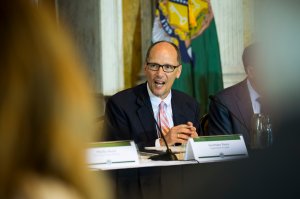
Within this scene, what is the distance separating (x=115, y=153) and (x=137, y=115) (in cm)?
108

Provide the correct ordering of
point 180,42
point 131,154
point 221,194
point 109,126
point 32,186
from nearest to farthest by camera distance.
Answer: point 32,186 < point 221,194 < point 131,154 < point 109,126 < point 180,42

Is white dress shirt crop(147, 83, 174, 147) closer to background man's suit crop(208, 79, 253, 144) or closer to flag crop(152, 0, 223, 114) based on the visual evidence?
background man's suit crop(208, 79, 253, 144)

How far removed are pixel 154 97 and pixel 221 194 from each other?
281 cm

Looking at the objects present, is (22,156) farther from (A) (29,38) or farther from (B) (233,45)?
(B) (233,45)

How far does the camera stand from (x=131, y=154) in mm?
2770

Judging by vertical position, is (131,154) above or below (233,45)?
below

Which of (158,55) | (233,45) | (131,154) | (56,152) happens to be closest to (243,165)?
(56,152)

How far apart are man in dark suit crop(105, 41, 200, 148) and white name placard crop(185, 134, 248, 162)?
2.25 feet

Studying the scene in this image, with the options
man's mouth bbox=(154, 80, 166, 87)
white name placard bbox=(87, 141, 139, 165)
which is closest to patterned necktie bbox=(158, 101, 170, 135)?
man's mouth bbox=(154, 80, 166, 87)

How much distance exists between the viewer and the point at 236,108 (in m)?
3.85

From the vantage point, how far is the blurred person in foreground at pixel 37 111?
561mm

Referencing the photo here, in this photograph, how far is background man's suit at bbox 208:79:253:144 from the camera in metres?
3.76

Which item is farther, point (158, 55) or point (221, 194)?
point (158, 55)

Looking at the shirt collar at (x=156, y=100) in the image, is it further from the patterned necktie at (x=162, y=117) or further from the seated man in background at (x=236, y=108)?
the seated man in background at (x=236, y=108)
